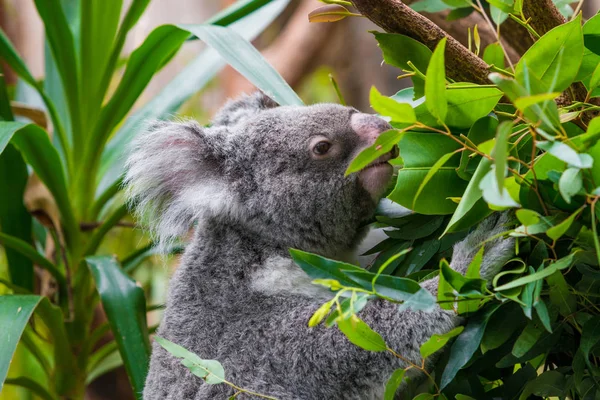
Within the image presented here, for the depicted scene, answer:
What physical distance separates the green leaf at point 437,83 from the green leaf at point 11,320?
4.92 feet

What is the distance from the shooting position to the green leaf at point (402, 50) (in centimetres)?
151

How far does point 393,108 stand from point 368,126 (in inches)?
39.1

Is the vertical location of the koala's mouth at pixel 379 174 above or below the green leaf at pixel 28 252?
above

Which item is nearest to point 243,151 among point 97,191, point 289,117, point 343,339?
point 289,117

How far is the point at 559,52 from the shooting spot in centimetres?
124

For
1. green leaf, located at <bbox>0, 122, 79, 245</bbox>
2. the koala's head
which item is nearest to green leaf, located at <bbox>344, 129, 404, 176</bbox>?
the koala's head

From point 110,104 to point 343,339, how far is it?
1590 millimetres

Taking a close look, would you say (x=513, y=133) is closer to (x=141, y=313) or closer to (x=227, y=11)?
(x=141, y=313)

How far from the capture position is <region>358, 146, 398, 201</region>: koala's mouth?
6.85ft

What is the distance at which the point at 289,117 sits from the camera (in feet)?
7.59

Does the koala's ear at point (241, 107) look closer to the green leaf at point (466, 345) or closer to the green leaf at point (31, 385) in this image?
the green leaf at point (31, 385)

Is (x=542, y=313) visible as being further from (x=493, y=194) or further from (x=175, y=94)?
(x=175, y=94)

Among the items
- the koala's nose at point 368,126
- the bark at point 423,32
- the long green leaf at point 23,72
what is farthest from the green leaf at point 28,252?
the bark at point 423,32

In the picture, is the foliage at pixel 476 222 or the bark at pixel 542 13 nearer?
the foliage at pixel 476 222
